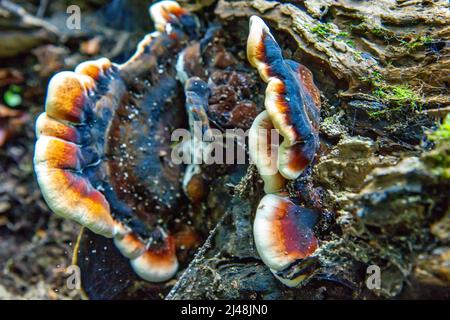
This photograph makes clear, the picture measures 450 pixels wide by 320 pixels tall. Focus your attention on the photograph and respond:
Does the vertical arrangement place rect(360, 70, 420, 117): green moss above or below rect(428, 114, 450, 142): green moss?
below

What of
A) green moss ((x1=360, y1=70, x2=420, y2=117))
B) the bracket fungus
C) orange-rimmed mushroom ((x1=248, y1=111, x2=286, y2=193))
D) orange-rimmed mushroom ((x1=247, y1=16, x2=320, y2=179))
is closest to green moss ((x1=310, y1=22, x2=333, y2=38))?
green moss ((x1=360, y1=70, x2=420, y2=117))

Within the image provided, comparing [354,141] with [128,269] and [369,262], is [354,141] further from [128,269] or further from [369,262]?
[128,269]

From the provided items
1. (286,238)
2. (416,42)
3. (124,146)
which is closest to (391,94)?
(416,42)

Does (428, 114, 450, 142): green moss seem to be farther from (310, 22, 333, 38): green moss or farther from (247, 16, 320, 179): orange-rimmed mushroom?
(310, 22, 333, 38): green moss

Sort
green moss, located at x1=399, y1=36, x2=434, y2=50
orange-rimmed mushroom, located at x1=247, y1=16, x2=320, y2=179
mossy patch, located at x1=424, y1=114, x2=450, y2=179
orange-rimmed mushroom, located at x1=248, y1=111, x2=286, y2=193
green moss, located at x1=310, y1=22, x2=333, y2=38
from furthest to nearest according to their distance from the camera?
green moss, located at x1=310, y1=22, x2=333, y2=38 → green moss, located at x1=399, y1=36, x2=434, y2=50 → orange-rimmed mushroom, located at x1=248, y1=111, x2=286, y2=193 → orange-rimmed mushroom, located at x1=247, y1=16, x2=320, y2=179 → mossy patch, located at x1=424, y1=114, x2=450, y2=179

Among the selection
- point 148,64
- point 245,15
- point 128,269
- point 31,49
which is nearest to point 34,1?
point 31,49

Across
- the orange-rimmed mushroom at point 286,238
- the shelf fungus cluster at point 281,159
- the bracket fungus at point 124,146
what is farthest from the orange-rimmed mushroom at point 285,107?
the bracket fungus at point 124,146

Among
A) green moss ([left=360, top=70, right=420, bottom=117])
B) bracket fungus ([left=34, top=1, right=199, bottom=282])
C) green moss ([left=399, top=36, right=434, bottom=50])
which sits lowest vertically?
bracket fungus ([left=34, top=1, right=199, bottom=282])

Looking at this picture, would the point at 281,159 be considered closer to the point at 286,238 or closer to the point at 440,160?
the point at 286,238
